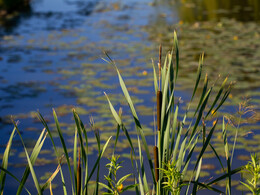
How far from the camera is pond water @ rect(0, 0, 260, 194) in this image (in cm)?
461

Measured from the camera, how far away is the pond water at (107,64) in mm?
4605

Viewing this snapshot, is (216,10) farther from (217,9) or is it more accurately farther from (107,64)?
(107,64)

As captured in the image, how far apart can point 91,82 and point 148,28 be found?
12.9 feet

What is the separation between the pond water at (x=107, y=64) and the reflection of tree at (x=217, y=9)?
24 mm

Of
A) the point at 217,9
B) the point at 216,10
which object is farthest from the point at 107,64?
the point at 217,9

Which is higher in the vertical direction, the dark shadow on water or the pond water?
the pond water

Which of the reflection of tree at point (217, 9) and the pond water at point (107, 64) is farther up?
the pond water at point (107, 64)

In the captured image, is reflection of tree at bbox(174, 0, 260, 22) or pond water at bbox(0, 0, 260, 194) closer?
pond water at bbox(0, 0, 260, 194)

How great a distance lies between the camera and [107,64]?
6.98 m

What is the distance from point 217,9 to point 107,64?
5678mm

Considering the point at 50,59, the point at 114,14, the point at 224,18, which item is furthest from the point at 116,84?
the point at 114,14

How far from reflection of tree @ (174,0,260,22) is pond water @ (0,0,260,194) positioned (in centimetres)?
2

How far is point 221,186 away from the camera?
3342mm

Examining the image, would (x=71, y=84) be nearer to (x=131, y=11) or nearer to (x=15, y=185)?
(x=15, y=185)
